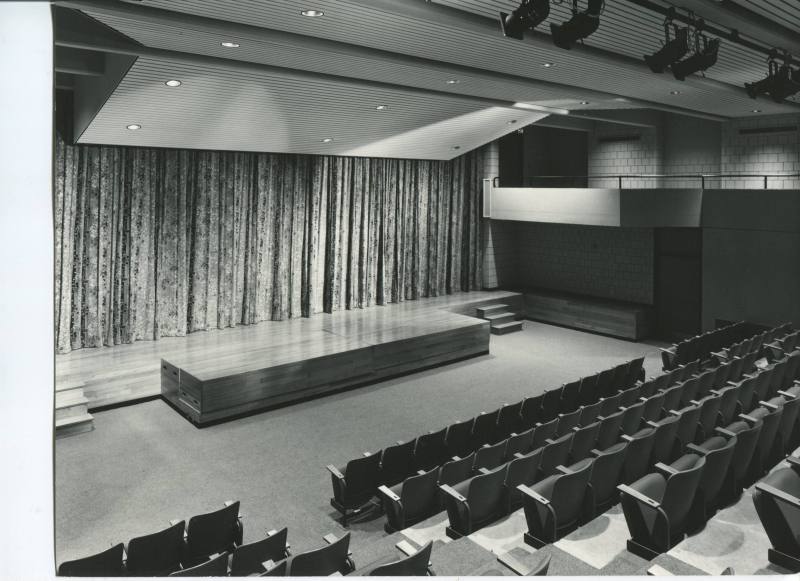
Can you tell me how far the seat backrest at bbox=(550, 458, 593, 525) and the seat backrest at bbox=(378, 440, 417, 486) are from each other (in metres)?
1.50

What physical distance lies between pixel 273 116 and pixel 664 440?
5830 mm

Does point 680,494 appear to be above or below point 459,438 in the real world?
above

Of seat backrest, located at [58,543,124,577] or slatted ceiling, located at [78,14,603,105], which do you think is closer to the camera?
seat backrest, located at [58,543,124,577]

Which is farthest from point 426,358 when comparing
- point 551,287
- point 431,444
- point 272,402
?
point 551,287

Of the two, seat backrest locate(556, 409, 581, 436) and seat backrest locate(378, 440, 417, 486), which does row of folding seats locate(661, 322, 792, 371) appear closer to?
seat backrest locate(556, 409, 581, 436)

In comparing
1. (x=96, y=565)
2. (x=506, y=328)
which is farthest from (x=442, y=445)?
(x=506, y=328)

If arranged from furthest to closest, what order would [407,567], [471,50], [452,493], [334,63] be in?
[334,63] → [471,50] → [452,493] → [407,567]

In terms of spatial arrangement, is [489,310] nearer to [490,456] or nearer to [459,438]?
[459,438]

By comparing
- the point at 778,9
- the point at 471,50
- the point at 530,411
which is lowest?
the point at 530,411

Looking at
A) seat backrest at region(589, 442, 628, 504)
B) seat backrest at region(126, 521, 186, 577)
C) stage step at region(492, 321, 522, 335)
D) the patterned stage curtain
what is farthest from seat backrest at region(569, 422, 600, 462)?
stage step at region(492, 321, 522, 335)

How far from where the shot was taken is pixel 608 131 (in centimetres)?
1288

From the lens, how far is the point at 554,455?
491 cm

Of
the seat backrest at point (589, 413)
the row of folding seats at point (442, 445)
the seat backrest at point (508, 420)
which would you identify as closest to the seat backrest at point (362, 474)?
the row of folding seats at point (442, 445)

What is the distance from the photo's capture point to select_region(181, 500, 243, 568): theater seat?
4051mm
